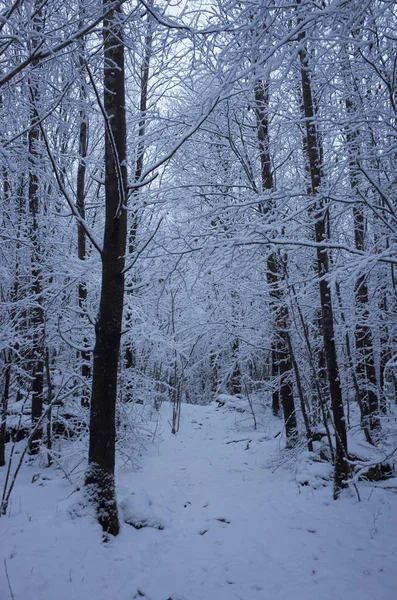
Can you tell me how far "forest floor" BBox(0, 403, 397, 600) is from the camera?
3.21 meters

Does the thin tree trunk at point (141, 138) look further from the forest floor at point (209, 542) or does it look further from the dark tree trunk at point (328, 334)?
the forest floor at point (209, 542)

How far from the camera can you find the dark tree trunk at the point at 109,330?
3.96 m

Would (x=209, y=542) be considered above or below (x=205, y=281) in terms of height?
below

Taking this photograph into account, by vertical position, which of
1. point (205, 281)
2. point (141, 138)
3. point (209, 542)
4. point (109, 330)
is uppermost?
point (141, 138)

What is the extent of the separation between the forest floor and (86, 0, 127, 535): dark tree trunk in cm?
29

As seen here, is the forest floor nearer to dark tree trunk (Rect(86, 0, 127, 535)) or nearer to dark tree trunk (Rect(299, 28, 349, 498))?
dark tree trunk (Rect(86, 0, 127, 535))

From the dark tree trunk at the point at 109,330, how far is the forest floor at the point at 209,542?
0.96 feet

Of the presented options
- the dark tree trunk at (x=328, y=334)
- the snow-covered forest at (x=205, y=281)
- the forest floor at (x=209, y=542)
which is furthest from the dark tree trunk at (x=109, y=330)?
the dark tree trunk at (x=328, y=334)

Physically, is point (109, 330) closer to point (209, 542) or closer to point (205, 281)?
point (205, 281)

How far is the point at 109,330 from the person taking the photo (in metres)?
4.09

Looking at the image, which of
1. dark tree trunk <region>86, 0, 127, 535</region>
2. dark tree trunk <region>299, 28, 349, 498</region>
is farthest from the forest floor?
dark tree trunk <region>299, 28, 349, 498</region>

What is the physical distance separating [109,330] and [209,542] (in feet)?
9.30

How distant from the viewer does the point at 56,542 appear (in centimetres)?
353

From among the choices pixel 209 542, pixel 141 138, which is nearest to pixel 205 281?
pixel 141 138
